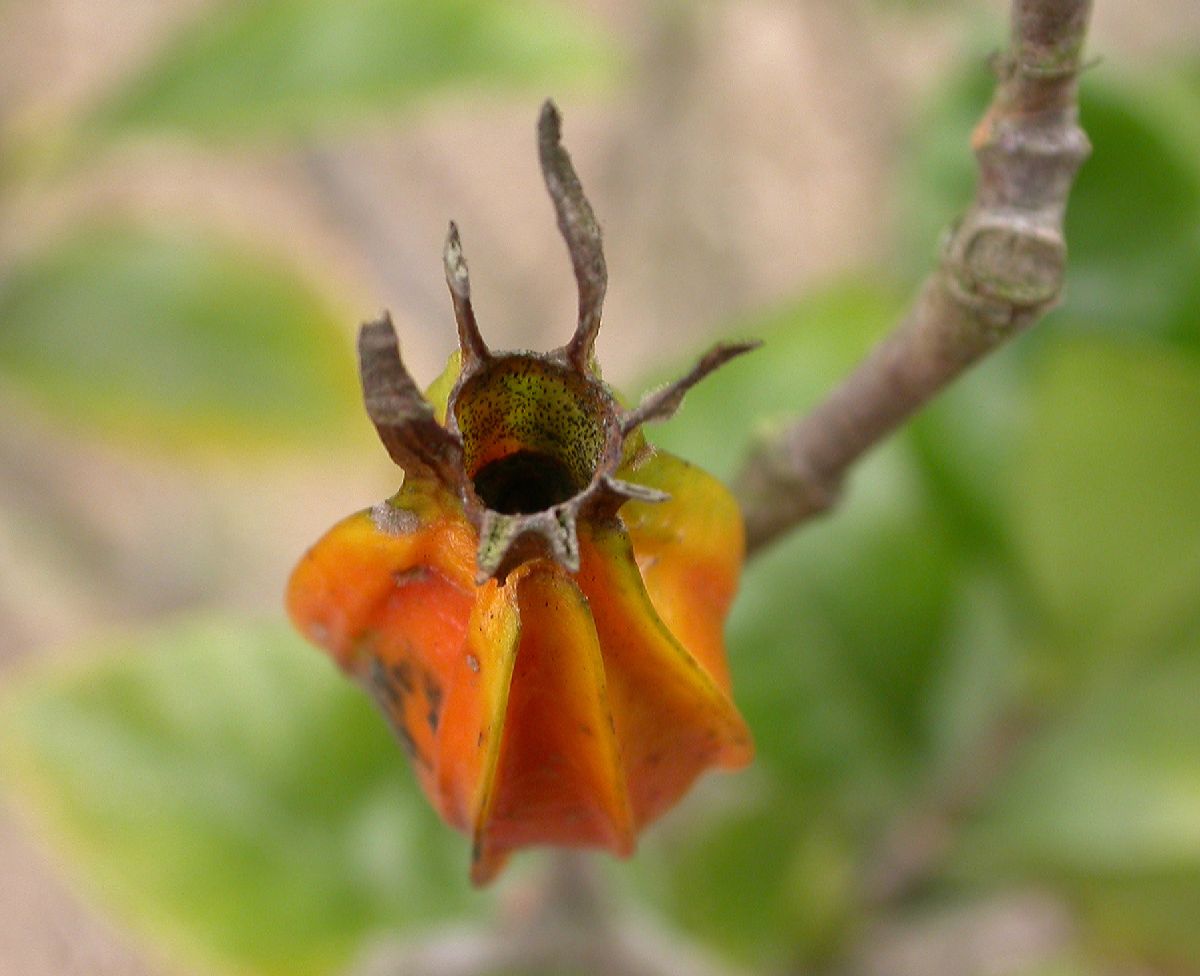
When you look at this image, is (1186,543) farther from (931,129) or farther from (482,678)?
(482,678)

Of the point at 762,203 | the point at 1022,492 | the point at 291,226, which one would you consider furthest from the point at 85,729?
the point at 762,203

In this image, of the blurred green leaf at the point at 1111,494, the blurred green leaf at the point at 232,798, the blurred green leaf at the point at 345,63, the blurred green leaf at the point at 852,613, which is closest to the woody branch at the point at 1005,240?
the blurred green leaf at the point at 1111,494

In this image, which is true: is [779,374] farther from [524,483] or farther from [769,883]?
[524,483]

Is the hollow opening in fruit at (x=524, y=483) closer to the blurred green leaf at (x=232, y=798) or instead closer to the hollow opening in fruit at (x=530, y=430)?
the hollow opening in fruit at (x=530, y=430)

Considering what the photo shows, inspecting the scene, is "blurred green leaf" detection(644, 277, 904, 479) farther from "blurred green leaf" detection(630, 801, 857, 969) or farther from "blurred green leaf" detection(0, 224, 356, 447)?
"blurred green leaf" detection(0, 224, 356, 447)

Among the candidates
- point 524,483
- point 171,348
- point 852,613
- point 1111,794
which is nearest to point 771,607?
point 852,613

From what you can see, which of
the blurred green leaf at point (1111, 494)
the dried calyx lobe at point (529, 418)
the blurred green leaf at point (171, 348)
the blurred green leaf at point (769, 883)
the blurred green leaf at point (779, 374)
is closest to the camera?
the dried calyx lobe at point (529, 418)

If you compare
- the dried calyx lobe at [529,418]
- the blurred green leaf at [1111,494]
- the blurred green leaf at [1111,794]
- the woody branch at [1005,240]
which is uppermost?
the blurred green leaf at [1111,494]
